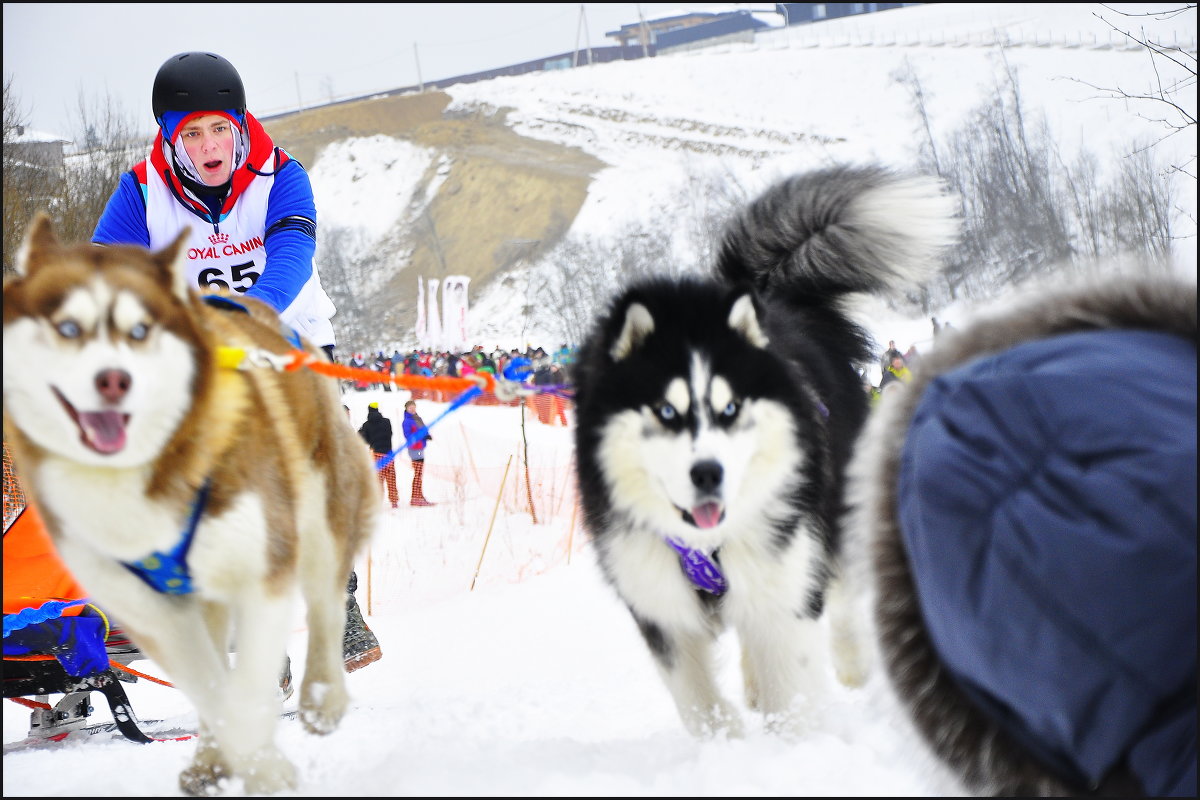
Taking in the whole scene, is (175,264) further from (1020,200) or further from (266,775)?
(1020,200)

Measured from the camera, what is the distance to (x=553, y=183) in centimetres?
6500

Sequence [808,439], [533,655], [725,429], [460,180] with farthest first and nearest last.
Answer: [460,180] → [533,655] → [808,439] → [725,429]

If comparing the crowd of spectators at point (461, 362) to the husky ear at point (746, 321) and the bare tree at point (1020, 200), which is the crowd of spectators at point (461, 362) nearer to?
the bare tree at point (1020, 200)

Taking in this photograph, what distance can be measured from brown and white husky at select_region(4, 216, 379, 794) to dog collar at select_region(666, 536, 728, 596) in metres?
1.17

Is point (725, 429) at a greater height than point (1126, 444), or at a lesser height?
lesser

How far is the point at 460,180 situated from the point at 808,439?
69244mm

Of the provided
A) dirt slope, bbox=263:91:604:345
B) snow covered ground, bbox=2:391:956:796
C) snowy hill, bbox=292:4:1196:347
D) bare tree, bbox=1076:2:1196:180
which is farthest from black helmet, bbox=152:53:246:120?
dirt slope, bbox=263:91:604:345

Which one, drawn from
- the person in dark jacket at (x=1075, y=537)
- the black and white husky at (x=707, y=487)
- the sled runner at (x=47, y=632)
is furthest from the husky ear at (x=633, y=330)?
the sled runner at (x=47, y=632)

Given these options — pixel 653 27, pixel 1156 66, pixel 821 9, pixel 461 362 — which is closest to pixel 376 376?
pixel 1156 66

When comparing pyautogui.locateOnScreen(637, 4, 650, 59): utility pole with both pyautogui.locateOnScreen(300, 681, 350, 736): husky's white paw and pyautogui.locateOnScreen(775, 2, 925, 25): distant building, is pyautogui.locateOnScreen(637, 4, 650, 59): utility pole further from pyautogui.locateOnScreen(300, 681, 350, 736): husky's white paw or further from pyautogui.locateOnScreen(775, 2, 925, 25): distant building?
pyautogui.locateOnScreen(300, 681, 350, 736): husky's white paw

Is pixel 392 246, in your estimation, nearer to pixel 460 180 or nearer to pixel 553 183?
pixel 460 180

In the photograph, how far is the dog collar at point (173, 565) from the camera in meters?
2.20

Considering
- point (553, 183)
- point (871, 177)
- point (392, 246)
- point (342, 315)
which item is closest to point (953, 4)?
point (553, 183)

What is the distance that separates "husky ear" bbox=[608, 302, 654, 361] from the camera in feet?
9.86
